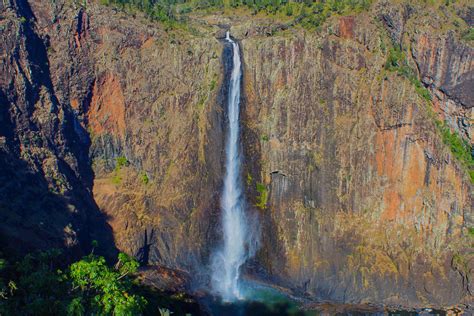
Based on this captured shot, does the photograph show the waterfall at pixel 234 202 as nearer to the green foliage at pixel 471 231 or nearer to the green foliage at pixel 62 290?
the green foliage at pixel 471 231

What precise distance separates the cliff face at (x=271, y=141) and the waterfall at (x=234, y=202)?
65 centimetres

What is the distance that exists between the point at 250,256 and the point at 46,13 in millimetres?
21780

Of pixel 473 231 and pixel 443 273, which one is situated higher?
pixel 473 231

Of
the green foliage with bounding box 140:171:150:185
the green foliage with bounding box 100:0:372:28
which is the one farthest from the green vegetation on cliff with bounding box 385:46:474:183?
the green foliage with bounding box 140:171:150:185

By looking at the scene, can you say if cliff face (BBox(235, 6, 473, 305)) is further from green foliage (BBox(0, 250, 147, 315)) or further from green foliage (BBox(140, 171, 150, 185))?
green foliage (BBox(0, 250, 147, 315))

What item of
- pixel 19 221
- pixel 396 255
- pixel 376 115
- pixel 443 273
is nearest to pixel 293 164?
pixel 376 115

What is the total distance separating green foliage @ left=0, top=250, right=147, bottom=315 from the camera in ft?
63.3

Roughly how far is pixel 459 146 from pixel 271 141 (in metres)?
12.7

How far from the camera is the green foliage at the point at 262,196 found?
39312mm

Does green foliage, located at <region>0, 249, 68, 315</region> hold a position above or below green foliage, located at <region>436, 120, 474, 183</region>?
below

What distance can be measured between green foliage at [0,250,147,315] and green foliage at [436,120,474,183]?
76.6 ft

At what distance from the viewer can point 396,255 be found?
36688mm

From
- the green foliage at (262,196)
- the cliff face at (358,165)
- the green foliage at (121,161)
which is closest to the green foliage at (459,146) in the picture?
Answer: the cliff face at (358,165)

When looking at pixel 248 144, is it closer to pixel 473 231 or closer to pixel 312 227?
pixel 312 227
